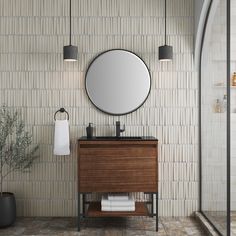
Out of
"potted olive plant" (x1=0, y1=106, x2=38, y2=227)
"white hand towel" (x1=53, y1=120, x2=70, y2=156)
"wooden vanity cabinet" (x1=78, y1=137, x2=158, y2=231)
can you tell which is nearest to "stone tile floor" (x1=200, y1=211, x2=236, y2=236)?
"wooden vanity cabinet" (x1=78, y1=137, x2=158, y2=231)

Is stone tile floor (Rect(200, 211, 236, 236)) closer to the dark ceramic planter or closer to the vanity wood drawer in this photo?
the vanity wood drawer

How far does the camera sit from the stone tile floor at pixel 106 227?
4.03m

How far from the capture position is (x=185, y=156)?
460 centimetres

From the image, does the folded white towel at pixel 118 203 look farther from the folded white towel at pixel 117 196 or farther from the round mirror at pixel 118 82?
the round mirror at pixel 118 82

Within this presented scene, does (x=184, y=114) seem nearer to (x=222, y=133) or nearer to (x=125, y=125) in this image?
(x=125, y=125)

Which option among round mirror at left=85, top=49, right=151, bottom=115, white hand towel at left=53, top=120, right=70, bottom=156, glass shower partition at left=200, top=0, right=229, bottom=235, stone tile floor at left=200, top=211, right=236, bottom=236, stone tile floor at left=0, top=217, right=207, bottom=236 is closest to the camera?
stone tile floor at left=200, top=211, right=236, bottom=236

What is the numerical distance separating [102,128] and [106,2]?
4.83 feet

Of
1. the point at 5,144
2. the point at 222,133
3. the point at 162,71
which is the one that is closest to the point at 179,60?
the point at 162,71

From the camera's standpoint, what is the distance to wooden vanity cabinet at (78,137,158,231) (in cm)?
411

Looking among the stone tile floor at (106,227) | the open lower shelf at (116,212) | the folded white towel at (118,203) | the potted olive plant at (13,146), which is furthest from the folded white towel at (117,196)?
the potted olive plant at (13,146)

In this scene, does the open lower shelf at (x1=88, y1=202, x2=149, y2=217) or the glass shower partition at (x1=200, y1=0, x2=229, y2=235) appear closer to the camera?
the glass shower partition at (x1=200, y1=0, x2=229, y2=235)

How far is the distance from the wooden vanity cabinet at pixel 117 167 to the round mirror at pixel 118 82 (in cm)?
59

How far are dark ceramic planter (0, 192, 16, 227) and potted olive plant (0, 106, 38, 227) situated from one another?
0.10m

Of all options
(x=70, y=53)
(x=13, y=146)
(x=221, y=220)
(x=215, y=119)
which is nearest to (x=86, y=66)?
(x=70, y=53)
